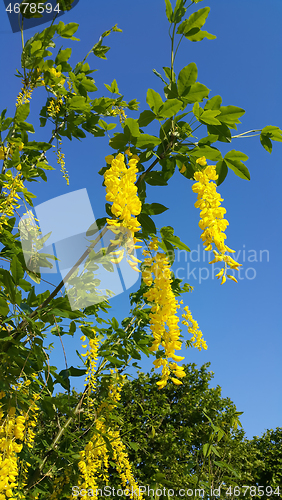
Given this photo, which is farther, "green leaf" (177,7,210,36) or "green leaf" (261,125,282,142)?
"green leaf" (261,125,282,142)

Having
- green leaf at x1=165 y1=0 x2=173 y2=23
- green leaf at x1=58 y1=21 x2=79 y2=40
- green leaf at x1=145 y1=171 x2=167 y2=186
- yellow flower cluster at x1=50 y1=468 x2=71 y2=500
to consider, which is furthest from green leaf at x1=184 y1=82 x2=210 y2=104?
yellow flower cluster at x1=50 y1=468 x2=71 y2=500

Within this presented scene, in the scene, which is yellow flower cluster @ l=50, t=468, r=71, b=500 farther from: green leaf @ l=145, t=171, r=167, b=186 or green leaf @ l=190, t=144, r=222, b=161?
green leaf @ l=190, t=144, r=222, b=161

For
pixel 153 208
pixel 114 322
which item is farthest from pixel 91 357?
pixel 153 208

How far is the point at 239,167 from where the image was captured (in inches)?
66.5

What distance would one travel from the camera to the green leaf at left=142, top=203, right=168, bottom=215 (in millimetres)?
1689

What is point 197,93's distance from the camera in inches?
59.9

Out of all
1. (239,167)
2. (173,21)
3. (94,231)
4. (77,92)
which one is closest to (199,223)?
(239,167)

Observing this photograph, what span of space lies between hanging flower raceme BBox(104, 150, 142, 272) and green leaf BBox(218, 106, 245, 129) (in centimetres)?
57

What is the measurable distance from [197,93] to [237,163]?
0.40m

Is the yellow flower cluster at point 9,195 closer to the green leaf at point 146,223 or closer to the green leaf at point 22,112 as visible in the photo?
the green leaf at point 22,112

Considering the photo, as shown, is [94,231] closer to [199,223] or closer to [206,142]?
[199,223]

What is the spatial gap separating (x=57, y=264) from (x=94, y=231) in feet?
2.40

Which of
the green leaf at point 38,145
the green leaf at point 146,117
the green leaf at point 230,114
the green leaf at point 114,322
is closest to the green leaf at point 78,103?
the green leaf at point 38,145

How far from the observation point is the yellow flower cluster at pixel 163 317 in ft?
4.93
